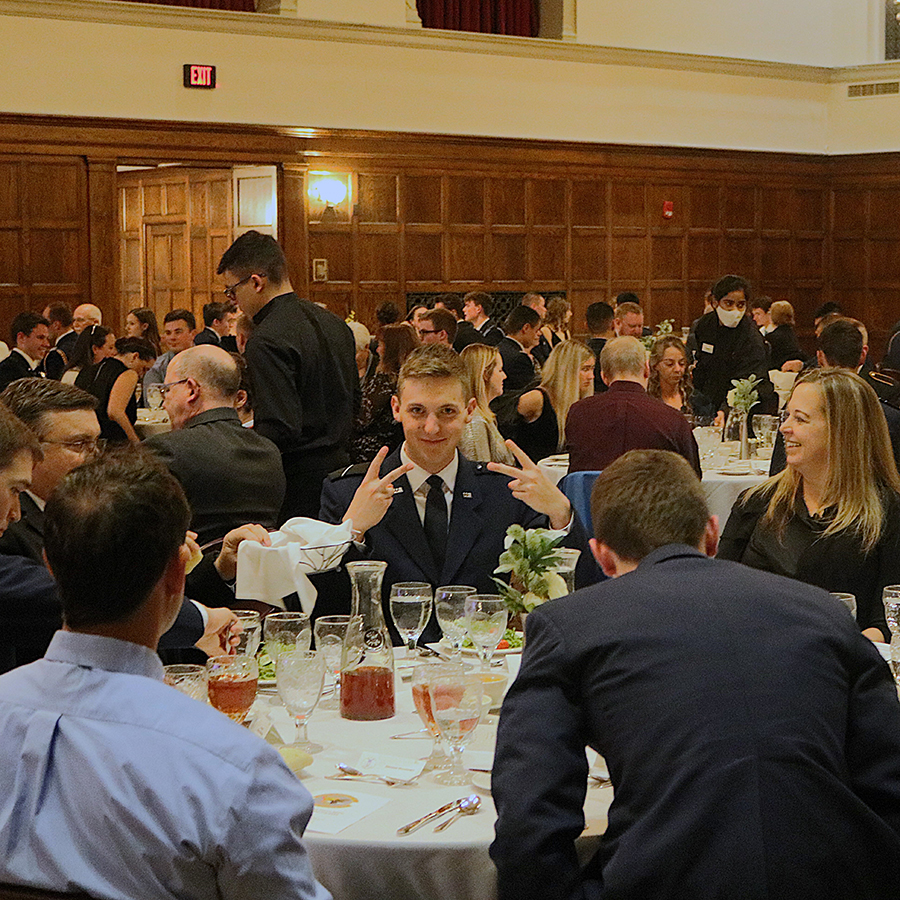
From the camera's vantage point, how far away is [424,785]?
8.07 ft

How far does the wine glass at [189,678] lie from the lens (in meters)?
2.58

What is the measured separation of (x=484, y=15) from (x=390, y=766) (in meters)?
12.6

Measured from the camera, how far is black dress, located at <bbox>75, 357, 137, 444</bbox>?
8.45m

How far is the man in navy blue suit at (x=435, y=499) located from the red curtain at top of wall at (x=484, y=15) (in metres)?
10.5

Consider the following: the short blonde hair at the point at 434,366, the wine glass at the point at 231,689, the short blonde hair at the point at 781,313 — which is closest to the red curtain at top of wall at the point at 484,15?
the short blonde hair at the point at 781,313

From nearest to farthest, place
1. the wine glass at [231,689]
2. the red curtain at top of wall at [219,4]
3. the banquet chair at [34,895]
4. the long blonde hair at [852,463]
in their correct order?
the banquet chair at [34,895], the wine glass at [231,689], the long blonde hair at [852,463], the red curtain at top of wall at [219,4]

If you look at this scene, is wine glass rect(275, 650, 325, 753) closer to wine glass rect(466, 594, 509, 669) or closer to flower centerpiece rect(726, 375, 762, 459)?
wine glass rect(466, 594, 509, 669)

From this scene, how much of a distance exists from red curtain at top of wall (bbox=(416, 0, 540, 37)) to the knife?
12322mm

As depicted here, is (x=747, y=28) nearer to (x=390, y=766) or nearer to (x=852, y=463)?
(x=852, y=463)

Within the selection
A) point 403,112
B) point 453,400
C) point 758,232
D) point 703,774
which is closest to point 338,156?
point 403,112

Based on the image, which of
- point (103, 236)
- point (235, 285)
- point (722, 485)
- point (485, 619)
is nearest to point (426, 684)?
point (485, 619)

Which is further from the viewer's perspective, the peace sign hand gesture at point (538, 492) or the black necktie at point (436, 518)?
the black necktie at point (436, 518)

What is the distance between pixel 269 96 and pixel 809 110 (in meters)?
6.51

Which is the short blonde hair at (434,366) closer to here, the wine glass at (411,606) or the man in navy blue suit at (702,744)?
the wine glass at (411,606)
